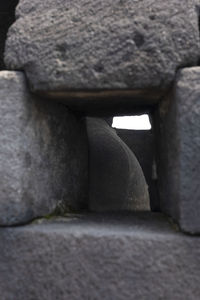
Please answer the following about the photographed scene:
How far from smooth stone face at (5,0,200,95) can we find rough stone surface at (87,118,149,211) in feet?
4.34

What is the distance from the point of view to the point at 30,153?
4.22ft

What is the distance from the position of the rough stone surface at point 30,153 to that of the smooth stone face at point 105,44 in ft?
0.33

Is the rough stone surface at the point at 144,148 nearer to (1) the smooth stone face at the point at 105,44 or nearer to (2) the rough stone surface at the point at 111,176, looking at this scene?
(2) the rough stone surface at the point at 111,176

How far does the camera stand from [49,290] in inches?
45.6

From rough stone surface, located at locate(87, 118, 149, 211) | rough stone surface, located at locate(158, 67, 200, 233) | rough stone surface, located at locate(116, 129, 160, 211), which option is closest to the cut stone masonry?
rough stone surface, located at locate(158, 67, 200, 233)

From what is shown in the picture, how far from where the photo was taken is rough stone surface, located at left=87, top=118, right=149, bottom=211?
8.18 feet

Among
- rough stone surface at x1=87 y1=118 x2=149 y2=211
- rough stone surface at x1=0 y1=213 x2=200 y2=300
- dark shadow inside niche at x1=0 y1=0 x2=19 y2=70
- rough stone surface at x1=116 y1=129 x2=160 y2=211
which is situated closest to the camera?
rough stone surface at x1=0 y1=213 x2=200 y2=300

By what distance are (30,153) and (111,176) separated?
136 centimetres

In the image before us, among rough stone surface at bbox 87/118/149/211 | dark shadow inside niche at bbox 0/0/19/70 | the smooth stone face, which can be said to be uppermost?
dark shadow inside niche at bbox 0/0/19/70

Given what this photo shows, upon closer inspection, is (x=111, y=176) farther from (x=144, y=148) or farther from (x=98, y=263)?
(x=98, y=263)

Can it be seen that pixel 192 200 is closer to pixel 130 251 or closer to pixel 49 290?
pixel 130 251

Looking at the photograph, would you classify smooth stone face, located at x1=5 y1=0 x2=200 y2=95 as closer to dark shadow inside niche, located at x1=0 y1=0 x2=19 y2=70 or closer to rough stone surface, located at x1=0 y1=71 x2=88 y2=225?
rough stone surface, located at x1=0 y1=71 x2=88 y2=225

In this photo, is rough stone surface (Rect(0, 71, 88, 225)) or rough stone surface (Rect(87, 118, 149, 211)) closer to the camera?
rough stone surface (Rect(0, 71, 88, 225))

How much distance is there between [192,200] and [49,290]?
591 mm
